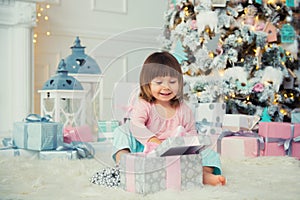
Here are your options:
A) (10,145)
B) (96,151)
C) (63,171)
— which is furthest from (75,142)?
(96,151)

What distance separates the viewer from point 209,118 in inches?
58.8

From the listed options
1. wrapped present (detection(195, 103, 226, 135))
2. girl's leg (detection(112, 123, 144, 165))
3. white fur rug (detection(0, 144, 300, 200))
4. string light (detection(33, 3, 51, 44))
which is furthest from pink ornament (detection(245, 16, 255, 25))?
girl's leg (detection(112, 123, 144, 165))

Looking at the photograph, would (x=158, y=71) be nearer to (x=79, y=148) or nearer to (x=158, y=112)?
(x=158, y=112)

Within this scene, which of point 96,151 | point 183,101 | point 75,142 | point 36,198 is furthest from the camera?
point 75,142

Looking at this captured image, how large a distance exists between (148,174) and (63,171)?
487 millimetres

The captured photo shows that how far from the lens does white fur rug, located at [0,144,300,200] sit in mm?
1179

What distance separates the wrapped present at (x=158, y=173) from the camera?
118cm

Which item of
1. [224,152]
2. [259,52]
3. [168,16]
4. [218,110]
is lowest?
[224,152]

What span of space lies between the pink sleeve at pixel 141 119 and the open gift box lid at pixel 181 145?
9 cm

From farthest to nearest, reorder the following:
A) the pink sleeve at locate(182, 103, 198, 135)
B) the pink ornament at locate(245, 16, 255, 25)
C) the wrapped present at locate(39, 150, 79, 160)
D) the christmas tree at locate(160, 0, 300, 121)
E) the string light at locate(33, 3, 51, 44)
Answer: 1. the string light at locate(33, 3, 51, 44)
2. the pink ornament at locate(245, 16, 255, 25)
3. the christmas tree at locate(160, 0, 300, 121)
4. the wrapped present at locate(39, 150, 79, 160)
5. the pink sleeve at locate(182, 103, 198, 135)

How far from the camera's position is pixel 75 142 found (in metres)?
2.05

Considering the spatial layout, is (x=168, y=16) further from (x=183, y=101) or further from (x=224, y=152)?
(x=183, y=101)

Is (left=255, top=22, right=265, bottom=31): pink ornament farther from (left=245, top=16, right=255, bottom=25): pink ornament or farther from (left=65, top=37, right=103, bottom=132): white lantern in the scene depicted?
(left=65, top=37, right=103, bottom=132): white lantern

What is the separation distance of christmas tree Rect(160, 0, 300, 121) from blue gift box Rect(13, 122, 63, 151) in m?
0.82
